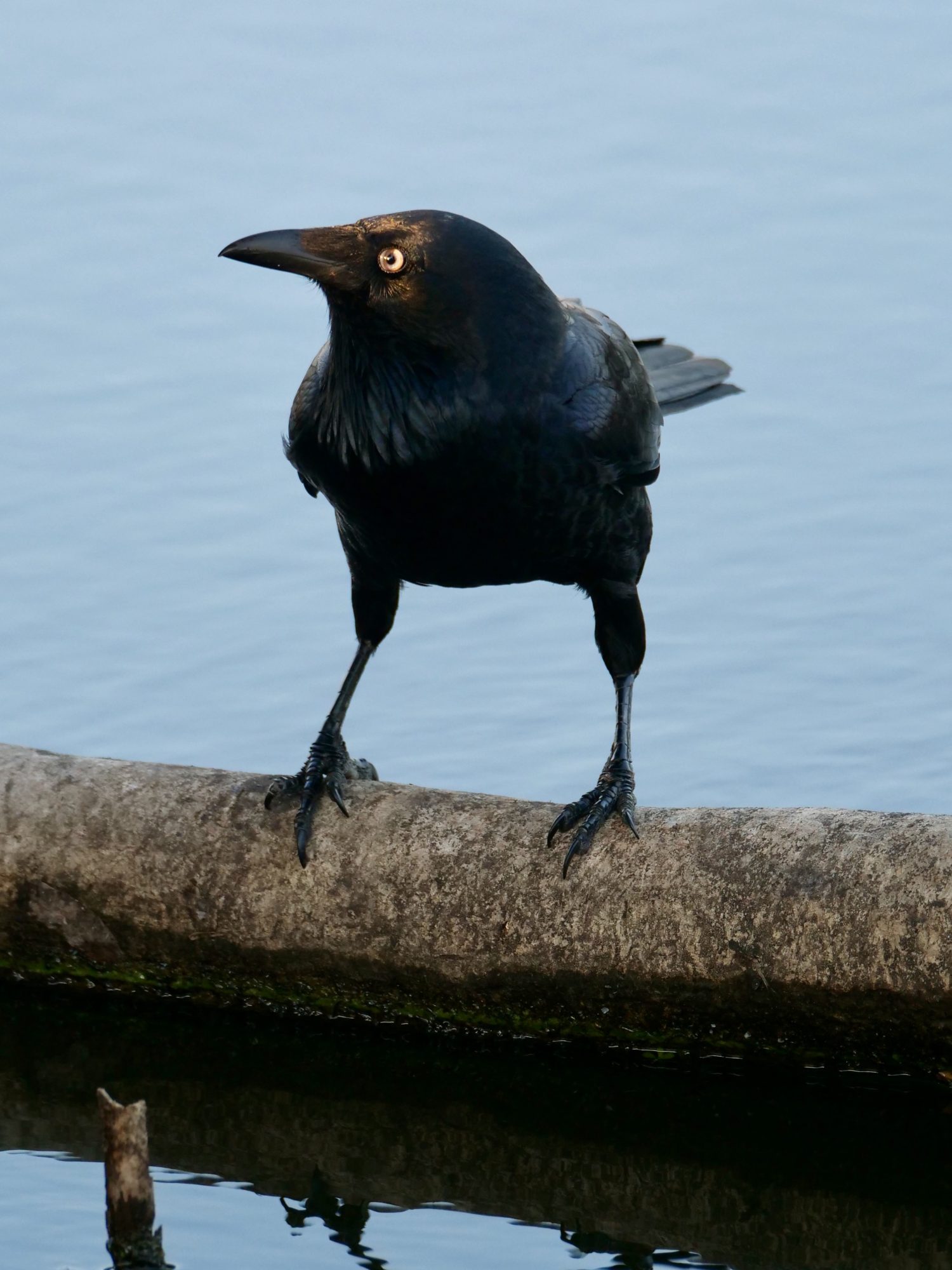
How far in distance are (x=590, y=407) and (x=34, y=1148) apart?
2.20m

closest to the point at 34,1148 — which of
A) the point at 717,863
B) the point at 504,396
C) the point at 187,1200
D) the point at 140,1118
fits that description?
the point at 187,1200

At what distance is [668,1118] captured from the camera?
4.95 meters

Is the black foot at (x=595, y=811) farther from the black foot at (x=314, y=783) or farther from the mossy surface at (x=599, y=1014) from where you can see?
the black foot at (x=314, y=783)

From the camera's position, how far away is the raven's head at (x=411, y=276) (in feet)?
16.5

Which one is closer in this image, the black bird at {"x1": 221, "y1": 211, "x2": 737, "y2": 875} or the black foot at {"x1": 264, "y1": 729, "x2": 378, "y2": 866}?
the black bird at {"x1": 221, "y1": 211, "x2": 737, "y2": 875}

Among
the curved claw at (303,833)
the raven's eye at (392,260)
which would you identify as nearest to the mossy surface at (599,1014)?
the curved claw at (303,833)

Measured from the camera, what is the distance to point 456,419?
16.6 feet

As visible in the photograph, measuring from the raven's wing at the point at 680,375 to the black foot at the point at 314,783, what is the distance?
185 centimetres

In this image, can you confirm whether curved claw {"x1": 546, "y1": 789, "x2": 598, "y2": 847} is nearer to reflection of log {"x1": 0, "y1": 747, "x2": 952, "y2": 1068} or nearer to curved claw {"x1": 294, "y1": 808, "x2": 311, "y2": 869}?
reflection of log {"x1": 0, "y1": 747, "x2": 952, "y2": 1068}

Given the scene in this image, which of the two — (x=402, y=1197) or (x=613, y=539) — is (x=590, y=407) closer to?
(x=613, y=539)

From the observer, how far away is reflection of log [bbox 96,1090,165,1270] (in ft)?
12.0

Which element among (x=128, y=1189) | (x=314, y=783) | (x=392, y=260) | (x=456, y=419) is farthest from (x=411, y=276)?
(x=128, y=1189)

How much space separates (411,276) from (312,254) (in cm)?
24

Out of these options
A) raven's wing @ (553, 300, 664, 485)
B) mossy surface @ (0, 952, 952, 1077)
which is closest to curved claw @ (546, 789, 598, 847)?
mossy surface @ (0, 952, 952, 1077)
